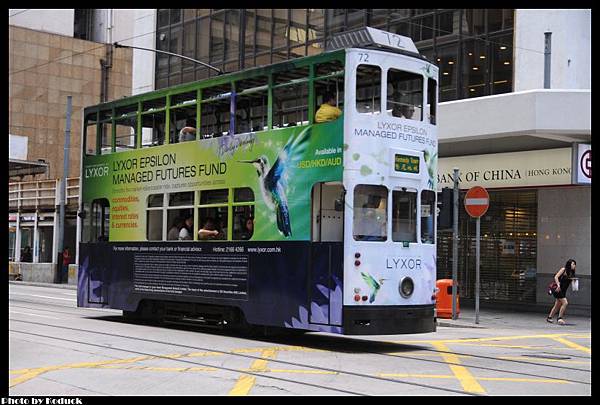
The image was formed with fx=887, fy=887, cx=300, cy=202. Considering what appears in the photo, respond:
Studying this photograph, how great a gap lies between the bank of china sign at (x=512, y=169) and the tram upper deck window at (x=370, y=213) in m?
10.4

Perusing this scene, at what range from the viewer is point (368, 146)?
13.0 meters

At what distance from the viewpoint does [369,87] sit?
13383mm

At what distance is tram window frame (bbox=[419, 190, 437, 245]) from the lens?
542 inches

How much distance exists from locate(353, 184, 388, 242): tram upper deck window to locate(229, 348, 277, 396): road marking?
2.18m

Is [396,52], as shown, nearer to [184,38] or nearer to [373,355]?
[373,355]

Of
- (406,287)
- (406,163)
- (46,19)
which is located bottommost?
(406,287)

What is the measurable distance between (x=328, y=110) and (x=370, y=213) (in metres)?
1.68

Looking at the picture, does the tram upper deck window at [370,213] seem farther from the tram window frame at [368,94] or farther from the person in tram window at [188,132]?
the person in tram window at [188,132]

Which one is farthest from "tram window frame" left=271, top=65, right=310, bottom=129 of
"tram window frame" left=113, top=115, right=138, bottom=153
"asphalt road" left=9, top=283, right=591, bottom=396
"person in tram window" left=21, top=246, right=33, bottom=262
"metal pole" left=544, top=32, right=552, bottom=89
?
"person in tram window" left=21, top=246, right=33, bottom=262

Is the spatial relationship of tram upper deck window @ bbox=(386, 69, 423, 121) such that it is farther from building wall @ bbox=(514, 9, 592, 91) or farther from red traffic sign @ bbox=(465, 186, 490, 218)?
building wall @ bbox=(514, 9, 592, 91)

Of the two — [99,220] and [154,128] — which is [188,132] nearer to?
[154,128]

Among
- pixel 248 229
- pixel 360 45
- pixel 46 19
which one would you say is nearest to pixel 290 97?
pixel 360 45
